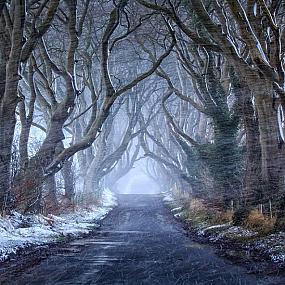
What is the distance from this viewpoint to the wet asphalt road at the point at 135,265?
6969 mm

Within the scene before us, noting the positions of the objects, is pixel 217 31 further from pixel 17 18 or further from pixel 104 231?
pixel 104 231

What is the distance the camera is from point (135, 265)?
838cm

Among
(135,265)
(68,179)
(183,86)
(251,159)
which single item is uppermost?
(183,86)

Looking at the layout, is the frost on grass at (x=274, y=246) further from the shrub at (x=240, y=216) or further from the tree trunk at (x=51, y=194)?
the tree trunk at (x=51, y=194)

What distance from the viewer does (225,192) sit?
1706 cm

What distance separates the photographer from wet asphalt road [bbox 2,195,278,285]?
6.97m

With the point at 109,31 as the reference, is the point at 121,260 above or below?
below

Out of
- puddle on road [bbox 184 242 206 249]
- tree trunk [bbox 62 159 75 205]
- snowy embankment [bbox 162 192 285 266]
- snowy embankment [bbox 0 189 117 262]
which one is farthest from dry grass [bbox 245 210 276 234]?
tree trunk [bbox 62 159 75 205]

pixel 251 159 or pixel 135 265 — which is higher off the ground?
pixel 251 159

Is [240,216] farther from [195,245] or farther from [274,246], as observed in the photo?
[274,246]

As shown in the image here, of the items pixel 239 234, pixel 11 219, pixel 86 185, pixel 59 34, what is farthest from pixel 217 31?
pixel 86 185

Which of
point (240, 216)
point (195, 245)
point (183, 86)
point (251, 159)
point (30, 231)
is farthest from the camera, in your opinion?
point (183, 86)

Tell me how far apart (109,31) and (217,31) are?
5027 millimetres

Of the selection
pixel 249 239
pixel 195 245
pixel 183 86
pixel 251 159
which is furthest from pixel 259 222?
pixel 183 86
